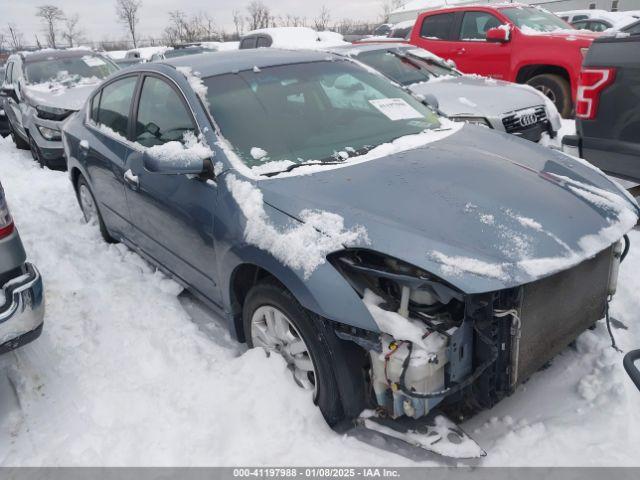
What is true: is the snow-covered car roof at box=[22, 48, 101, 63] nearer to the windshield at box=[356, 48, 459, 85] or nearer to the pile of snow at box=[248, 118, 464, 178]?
the windshield at box=[356, 48, 459, 85]

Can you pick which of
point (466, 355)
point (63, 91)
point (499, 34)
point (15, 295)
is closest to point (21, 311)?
point (15, 295)

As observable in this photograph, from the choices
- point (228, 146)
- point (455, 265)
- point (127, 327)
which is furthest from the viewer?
point (127, 327)

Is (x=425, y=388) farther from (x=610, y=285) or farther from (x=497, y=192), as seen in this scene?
(x=610, y=285)

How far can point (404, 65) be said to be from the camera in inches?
279

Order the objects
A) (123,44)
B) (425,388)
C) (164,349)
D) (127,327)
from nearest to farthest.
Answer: (425,388)
(164,349)
(127,327)
(123,44)

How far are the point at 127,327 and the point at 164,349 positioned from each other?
42cm

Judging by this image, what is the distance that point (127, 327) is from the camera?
11.1ft

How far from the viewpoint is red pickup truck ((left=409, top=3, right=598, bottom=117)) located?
7656mm

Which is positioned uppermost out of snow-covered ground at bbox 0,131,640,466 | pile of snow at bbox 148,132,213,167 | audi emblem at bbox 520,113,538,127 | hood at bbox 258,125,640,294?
pile of snow at bbox 148,132,213,167

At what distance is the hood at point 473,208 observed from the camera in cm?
199

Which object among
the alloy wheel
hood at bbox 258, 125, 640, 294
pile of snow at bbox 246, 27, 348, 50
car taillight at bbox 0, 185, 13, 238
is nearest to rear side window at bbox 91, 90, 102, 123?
car taillight at bbox 0, 185, 13, 238

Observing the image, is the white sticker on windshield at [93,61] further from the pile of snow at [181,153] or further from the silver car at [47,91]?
the pile of snow at [181,153]

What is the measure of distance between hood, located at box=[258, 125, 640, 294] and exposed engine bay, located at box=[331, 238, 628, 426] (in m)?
0.11

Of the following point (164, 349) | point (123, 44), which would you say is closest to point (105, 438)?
point (164, 349)
